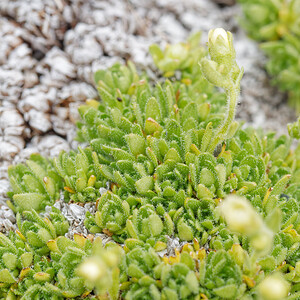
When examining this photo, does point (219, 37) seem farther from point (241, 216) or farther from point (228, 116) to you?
point (241, 216)

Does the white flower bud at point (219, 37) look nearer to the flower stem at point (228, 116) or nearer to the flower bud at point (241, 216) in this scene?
the flower stem at point (228, 116)

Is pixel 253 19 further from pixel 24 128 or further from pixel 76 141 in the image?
pixel 24 128

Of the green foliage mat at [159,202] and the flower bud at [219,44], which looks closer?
the green foliage mat at [159,202]

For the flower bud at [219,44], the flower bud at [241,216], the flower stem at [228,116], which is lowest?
the flower bud at [241,216]

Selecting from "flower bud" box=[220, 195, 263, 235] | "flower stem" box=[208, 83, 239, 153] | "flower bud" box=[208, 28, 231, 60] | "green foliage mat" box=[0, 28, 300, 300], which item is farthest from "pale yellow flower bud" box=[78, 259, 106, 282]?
"flower bud" box=[208, 28, 231, 60]

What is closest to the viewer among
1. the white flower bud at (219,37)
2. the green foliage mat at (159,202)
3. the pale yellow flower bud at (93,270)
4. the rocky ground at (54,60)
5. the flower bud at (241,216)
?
the flower bud at (241,216)

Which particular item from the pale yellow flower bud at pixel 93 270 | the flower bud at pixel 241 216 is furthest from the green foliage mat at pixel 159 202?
the flower bud at pixel 241 216

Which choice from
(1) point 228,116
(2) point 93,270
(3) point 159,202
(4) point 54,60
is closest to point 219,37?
(1) point 228,116

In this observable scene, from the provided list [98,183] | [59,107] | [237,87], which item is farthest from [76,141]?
[237,87]

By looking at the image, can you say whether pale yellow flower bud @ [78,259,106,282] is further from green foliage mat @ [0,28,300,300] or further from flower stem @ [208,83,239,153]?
flower stem @ [208,83,239,153]
